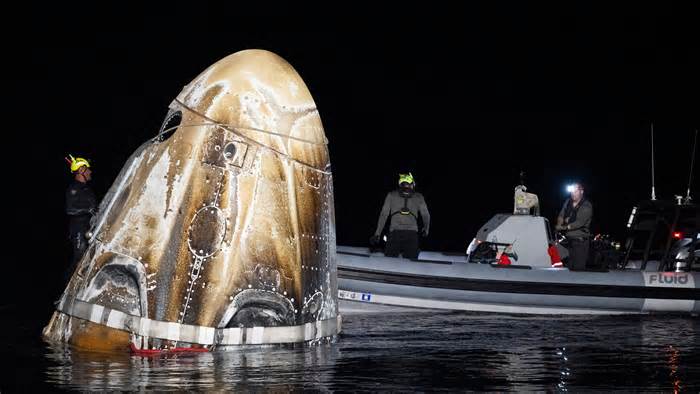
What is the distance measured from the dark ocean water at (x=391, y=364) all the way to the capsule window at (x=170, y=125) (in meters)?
1.53

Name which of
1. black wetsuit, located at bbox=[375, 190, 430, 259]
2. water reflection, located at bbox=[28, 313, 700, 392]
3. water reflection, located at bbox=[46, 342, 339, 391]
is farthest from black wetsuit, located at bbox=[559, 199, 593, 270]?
water reflection, located at bbox=[46, 342, 339, 391]

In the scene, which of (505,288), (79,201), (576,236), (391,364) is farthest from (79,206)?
(576,236)

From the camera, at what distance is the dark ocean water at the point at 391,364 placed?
7.79 meters

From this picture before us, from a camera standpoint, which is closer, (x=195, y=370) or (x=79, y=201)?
(x=195, y=370)

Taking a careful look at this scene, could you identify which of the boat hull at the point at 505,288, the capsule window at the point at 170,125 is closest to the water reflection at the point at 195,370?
the capsule window at the point at 170,125

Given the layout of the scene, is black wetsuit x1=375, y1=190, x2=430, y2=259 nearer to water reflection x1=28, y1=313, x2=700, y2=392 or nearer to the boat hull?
the boat hull

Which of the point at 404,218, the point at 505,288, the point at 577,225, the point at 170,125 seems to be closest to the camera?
the point at 170,125

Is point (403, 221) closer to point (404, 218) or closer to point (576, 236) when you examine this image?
point (404, 218)

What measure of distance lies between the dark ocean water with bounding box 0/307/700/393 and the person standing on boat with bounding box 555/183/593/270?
3410 mm

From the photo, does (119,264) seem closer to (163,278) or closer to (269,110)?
(163,278)

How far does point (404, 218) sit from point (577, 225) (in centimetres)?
224

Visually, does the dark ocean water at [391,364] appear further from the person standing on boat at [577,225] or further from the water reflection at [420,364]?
the person standing on boat at [577,225]

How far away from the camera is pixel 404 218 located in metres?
15.0

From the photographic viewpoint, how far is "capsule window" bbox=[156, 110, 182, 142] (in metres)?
8.48
